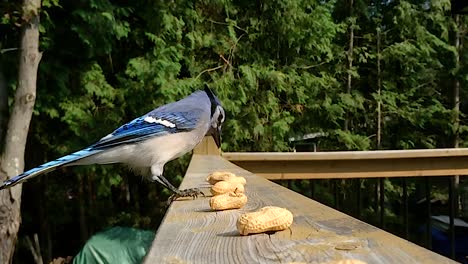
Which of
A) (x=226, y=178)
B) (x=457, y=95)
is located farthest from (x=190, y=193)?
(x=457, y=95)

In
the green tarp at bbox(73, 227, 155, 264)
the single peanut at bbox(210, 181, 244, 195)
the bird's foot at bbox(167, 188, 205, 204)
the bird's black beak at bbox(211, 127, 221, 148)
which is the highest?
the bird's black beak at bbox(211, 127, 221, 148)

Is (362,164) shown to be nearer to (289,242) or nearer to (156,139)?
(156,139)

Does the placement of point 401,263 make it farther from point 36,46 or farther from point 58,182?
point 58,182

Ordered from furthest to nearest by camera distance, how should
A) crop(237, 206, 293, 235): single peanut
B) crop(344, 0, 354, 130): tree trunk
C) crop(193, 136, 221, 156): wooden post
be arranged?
crop(344, 0, 354, 130): tree trunk → crop(193, 136, 221, 156): wooden post → crop(237, 206, 293, 235): single peanut

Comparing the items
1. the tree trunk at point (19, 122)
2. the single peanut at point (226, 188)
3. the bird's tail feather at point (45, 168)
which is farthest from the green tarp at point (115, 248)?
the single peanut at point (226, 188)

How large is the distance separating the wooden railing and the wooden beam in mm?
937

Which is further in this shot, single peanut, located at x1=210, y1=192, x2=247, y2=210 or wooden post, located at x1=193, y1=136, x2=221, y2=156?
wooden post, located at x1=193, y1=136, x2=221, y2=156

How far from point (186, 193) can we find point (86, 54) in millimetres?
2939

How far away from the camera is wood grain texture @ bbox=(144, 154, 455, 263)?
21.0 inches

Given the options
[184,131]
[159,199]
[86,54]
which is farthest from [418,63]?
[184,131]

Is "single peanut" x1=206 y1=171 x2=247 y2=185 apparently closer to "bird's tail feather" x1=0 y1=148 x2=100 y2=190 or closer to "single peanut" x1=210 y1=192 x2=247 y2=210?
"single peanut" x1=210 y1=192 x2=247 y2=210

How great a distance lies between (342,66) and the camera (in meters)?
5.35

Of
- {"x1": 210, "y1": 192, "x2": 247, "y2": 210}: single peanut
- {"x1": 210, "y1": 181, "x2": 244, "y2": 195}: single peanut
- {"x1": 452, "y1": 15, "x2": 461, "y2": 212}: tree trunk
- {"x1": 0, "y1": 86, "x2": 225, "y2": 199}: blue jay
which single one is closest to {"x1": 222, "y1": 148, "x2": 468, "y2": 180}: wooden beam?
{"x1": 0, "y1": 86, "x2": 225, "y2": 199}: blue jay

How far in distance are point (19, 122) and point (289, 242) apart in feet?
10.0
